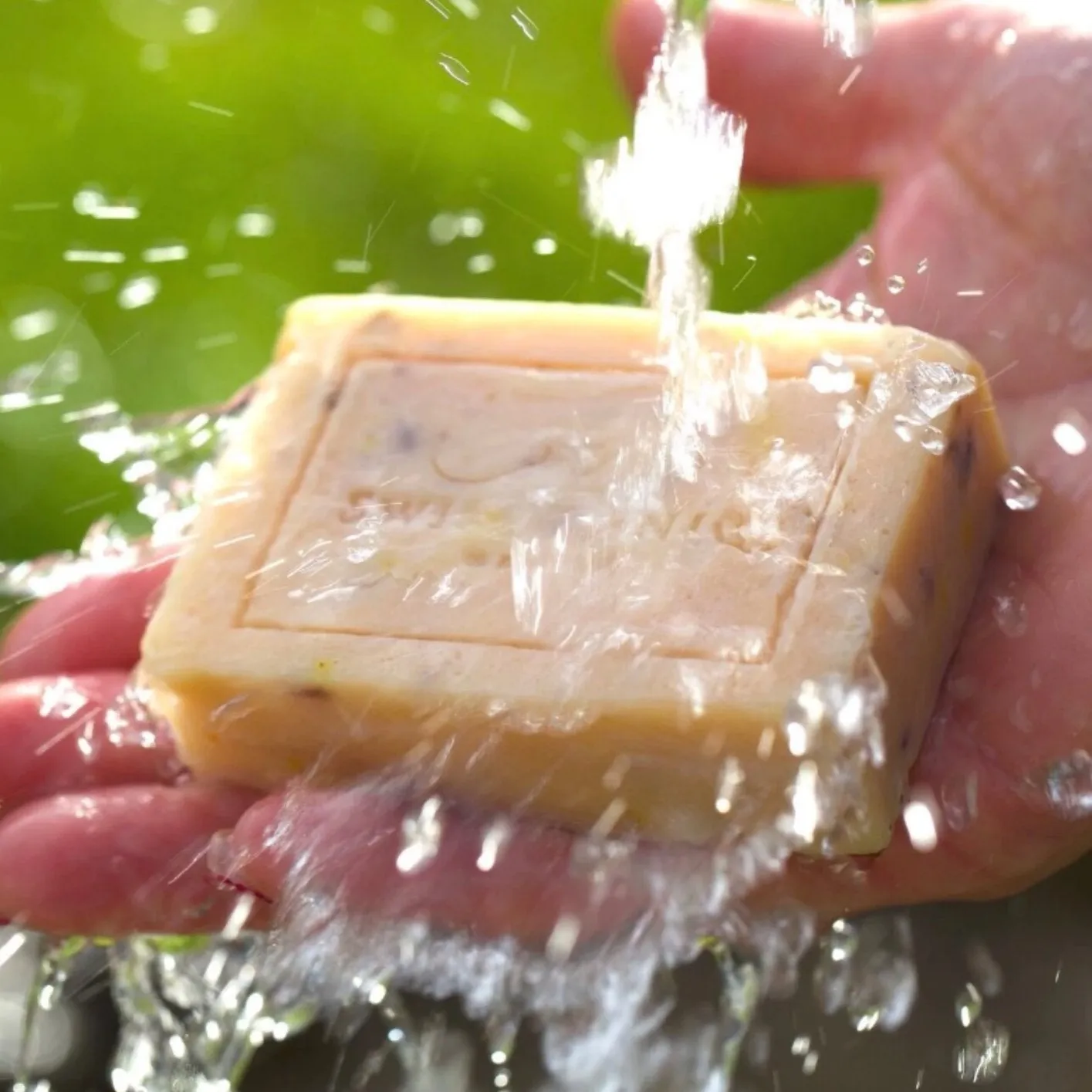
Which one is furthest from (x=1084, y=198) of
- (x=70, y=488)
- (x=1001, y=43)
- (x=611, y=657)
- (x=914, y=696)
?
(x=70, y=488)

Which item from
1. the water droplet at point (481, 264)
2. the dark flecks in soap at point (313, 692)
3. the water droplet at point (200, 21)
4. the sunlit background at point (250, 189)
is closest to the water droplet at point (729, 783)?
the dark flecks in soap at point (313, 692)

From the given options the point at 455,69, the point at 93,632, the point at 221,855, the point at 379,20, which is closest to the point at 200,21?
the point at 379,20

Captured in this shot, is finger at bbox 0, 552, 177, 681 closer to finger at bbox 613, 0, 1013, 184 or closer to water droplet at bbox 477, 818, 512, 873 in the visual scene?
water droplet at bbox 477, 818, 512, 873

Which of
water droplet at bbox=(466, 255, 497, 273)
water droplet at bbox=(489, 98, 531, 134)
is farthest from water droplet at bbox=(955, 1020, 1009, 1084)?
water droplet at bbox=(489, 98, 531, 134)

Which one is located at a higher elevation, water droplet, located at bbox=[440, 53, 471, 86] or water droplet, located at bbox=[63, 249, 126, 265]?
water droplet, located at bbox=[440, 53, 471, 86]

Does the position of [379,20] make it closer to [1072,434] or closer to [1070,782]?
[1072,434]
